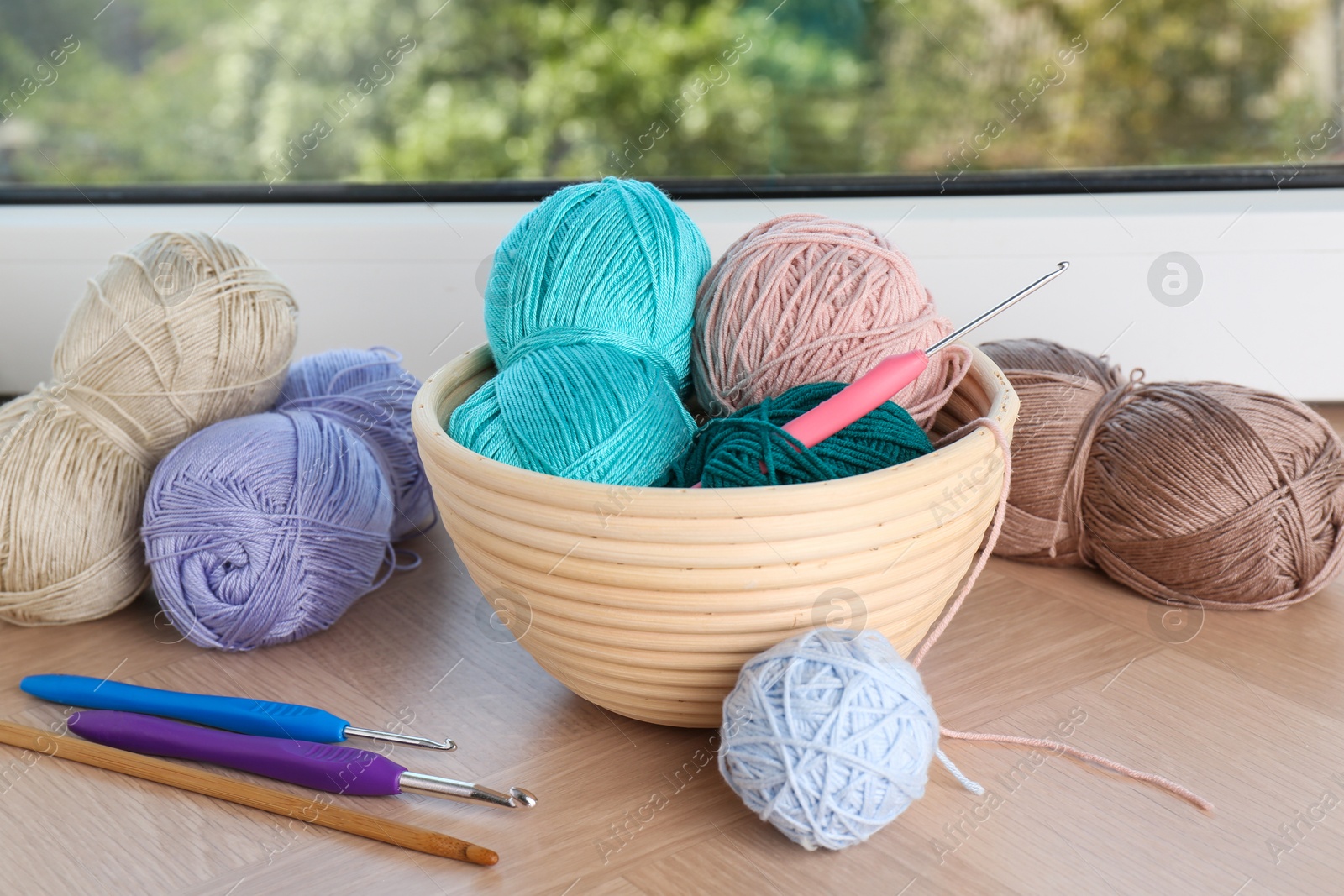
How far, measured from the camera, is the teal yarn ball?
57cm

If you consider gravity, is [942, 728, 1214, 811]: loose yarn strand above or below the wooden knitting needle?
below

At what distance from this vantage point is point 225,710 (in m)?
0.62

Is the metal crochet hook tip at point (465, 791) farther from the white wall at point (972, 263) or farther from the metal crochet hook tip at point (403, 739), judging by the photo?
the white wall at point (972, 263)

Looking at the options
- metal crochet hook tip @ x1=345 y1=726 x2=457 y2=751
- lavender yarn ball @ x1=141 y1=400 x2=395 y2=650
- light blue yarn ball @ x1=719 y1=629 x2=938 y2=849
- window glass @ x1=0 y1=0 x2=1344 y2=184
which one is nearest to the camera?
light blue yarn ball @ x1=719 y1=629 x2=938 y2=849

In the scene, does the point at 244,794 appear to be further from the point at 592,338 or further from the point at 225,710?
the point at 592,338

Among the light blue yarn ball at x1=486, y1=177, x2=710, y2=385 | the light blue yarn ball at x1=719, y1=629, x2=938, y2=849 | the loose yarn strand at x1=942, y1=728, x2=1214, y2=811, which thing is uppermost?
the light blue yarn ball at x1=486, y1=177, x2=710, y2=385

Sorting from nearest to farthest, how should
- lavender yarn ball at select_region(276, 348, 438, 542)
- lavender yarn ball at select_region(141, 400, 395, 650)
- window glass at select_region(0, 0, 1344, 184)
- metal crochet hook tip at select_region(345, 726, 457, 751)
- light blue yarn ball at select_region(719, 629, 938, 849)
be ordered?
1. light blue yarn ball at select_region(719, 629, 938, 849)
2. metal crochet hook tip at select_region(345, 726, 457, 751)
3. lavender yarn ball at select_region(141, 400, 395, 650)
4. lavender yarn ball at select_region(276, 348, 438, 542)
5. window glass at select_region(0, 0, 1344, 184)

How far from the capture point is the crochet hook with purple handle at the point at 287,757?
563mm

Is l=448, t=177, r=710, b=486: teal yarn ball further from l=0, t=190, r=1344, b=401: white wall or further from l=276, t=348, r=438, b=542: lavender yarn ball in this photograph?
l=0, t=190, r=1344, b=401: white wall

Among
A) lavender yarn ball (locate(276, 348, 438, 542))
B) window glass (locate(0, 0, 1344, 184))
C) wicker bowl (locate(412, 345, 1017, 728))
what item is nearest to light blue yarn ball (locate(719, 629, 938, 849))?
wicker bowl (locate(412, 345, 1017, 728))

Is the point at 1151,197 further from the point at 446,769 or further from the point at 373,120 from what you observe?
the point at 373,120

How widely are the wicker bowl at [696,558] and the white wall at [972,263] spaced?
0.54 m

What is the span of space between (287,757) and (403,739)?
0.20ft

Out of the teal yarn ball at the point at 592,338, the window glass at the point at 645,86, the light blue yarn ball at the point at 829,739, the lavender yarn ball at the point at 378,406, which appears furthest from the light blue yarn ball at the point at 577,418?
the window glass at the point at 645,86
